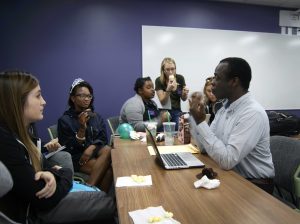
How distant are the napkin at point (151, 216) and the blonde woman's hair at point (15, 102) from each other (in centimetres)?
65

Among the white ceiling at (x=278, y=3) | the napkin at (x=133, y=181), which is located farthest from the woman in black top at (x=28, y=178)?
the white ceiling at (x=278, y=3)

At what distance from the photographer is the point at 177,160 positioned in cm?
163

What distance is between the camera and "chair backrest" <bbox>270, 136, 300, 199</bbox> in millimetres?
1773

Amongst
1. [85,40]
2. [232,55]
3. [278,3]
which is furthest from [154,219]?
[278,3]

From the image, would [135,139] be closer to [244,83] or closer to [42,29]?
[244,83]

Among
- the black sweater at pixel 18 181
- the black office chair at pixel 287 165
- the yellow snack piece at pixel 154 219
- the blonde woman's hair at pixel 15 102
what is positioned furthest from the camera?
the black office chair at pixel 287 165

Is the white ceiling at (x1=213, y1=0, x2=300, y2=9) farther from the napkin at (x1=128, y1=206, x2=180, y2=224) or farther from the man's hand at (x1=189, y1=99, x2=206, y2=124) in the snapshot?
the napkin at (x1=128, y1=206, x2=180, y2=224)

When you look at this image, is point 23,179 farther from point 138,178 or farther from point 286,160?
point 286,160

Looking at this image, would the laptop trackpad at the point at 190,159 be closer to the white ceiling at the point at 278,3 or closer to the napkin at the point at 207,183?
the napkin at the point at 207,183

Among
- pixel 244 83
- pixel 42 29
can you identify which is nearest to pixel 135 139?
pixel 244 83

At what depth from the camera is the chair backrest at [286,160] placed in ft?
5.82

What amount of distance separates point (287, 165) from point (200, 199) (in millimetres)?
1018

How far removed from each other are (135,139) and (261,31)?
3.73 metres

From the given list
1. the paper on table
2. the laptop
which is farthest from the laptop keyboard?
the paper on table
